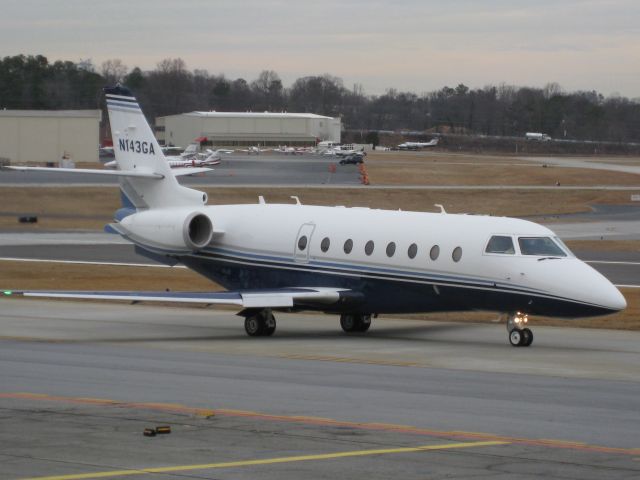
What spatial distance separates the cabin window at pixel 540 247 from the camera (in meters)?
24.4

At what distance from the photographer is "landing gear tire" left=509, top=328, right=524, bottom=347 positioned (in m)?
24.4

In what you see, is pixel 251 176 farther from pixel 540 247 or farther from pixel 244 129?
pixel 540 247

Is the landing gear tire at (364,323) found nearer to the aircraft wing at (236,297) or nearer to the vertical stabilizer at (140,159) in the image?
the aircraft wing at (236,297)

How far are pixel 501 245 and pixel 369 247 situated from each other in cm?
319

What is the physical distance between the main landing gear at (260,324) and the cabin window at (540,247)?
19.0 feet

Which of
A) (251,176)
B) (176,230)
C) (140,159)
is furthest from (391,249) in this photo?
(251,176)

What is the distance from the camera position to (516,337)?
80.3 feet

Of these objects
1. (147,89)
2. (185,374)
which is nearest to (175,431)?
(185,374)

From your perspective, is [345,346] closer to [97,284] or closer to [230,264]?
[230,264]

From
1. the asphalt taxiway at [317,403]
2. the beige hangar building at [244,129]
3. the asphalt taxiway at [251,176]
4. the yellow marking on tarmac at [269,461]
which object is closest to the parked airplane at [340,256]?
the asphalt taxiway at [317,403]

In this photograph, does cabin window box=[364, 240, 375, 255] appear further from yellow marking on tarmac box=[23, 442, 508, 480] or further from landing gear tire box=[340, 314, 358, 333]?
yellow marking on tarmac box=[23, 442, 508, 480]

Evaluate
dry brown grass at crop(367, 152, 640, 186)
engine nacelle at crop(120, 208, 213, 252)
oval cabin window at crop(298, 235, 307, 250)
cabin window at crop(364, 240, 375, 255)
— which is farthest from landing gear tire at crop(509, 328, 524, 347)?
dry brown grass at crop(367, 152, 640, 186)

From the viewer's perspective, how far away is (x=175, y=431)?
14.4 metres

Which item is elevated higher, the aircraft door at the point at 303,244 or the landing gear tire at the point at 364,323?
the aircraft door at the point at 303,244
